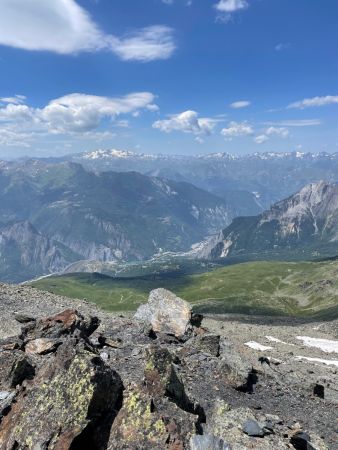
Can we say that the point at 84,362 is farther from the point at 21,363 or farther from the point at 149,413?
the point at 21,363

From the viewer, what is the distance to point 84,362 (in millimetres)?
21266

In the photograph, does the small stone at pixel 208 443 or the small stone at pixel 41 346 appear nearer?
the small stone at pixel 208 443

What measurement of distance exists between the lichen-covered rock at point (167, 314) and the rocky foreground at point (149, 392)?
118mm

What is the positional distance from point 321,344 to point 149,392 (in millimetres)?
60235

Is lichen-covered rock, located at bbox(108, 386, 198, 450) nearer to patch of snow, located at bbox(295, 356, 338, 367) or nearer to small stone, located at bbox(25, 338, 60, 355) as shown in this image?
small stone, located at bbox(25, 338, 60, 355)

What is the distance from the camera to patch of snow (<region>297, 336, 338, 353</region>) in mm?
71375

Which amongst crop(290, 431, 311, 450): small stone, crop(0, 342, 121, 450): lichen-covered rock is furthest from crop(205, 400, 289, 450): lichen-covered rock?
crop(0, 342, 121, 450): lichen-covered rock

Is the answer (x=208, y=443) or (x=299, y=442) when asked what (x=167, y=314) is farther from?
(x=208, y=443)

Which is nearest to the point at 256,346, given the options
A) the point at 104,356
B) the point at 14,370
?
the point at 104,356

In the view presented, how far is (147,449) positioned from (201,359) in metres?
13.7

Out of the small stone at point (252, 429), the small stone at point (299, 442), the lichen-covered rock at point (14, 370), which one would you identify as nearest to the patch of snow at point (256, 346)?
the small stone at point (299, 442)

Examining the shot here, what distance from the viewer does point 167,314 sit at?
4184 centimetres

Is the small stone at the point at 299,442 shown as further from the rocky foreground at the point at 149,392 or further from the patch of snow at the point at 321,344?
the patch of snow at the point at 321,344

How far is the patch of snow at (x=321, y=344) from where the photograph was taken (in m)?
71.4
